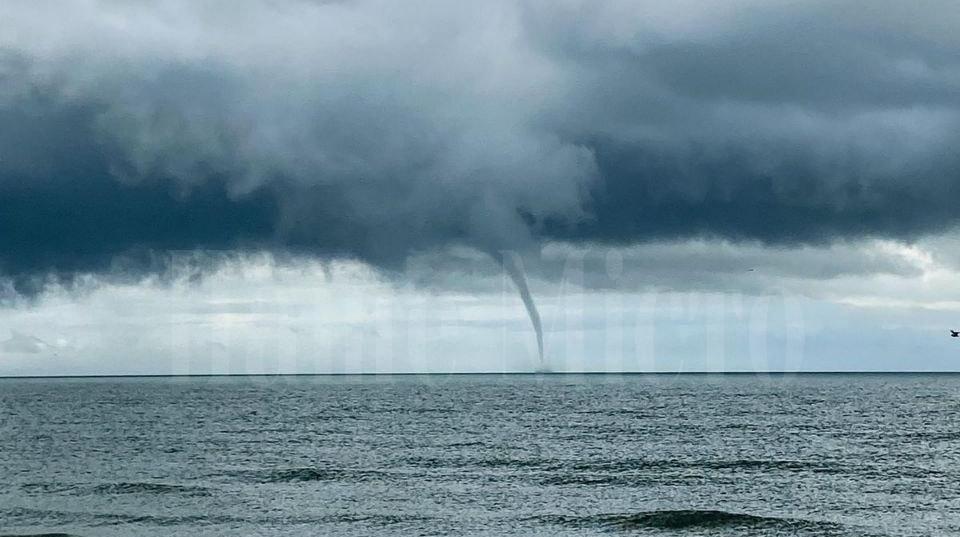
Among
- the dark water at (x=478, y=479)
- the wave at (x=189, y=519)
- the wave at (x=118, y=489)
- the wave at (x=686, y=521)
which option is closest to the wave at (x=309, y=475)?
the dark water at (x=478, y=479)

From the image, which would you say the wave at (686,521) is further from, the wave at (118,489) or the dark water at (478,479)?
the wave at (118,489)

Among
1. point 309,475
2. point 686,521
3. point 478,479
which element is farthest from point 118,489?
point 686,521

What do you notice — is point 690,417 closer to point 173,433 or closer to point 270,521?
point 173,433

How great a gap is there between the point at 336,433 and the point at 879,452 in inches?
2290

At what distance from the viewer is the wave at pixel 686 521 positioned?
5488 cm

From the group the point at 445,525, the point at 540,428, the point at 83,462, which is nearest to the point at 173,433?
the point at 83,462

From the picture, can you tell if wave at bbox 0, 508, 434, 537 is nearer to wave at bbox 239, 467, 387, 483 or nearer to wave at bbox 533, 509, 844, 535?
wave at bbox 533, 509, 844, 535

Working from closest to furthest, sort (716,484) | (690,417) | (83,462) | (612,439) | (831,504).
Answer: (831,504), (716,484), (83,462), (612,439), (690,417)

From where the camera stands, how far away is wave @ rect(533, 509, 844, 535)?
54875 millimetres

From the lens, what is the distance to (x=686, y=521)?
184 ft

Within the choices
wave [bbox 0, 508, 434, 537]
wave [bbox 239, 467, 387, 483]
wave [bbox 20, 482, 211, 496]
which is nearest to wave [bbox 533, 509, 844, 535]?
wave [bbox 0, 508, 434, 537]

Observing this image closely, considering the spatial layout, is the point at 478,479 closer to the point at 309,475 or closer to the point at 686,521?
the point at 309,475

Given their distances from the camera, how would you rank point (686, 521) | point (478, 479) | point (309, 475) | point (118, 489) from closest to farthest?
1. point (686, 521)
2. point (118, 489)
3. point (478, 479)
4. point (309, 475)

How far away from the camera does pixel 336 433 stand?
116 metres
